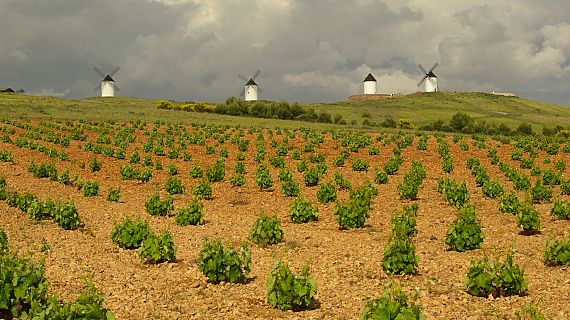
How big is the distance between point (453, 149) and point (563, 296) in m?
47.5

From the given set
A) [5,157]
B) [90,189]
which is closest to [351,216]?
[90,189]

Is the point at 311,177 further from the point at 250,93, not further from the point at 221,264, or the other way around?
the point at 250,93

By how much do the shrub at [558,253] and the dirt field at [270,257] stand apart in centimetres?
34

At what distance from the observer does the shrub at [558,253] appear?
56.7 ft

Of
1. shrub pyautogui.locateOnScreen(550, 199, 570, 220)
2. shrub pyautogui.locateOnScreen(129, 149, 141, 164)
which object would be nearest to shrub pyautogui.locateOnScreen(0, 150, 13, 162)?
shrub pyautogui.locateOnScreen(129, 149, 141, 164)

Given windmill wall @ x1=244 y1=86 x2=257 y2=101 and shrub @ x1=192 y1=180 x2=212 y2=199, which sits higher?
windmill wall @ x1=244 y1=86 x2=257 y2=101

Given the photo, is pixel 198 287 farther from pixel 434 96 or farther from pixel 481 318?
pixel 434 96

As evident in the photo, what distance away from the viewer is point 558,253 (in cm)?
1747

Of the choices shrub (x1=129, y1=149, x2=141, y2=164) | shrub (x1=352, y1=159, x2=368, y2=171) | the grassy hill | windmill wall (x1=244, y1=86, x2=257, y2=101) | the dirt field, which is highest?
windmill wall (x1=244, y1=86, x2=257, y2=101)

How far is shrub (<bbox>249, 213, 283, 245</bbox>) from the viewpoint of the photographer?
21.6 metres

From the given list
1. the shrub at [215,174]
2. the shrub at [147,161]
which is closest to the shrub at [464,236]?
the shrub at [215,174]

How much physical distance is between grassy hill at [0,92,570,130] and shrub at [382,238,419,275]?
265 ft

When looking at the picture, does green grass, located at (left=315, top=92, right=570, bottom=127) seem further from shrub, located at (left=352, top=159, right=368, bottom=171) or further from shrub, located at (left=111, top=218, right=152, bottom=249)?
shrub, located at (left=111, top=218, right=152, bottom=249)

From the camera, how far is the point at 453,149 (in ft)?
199
